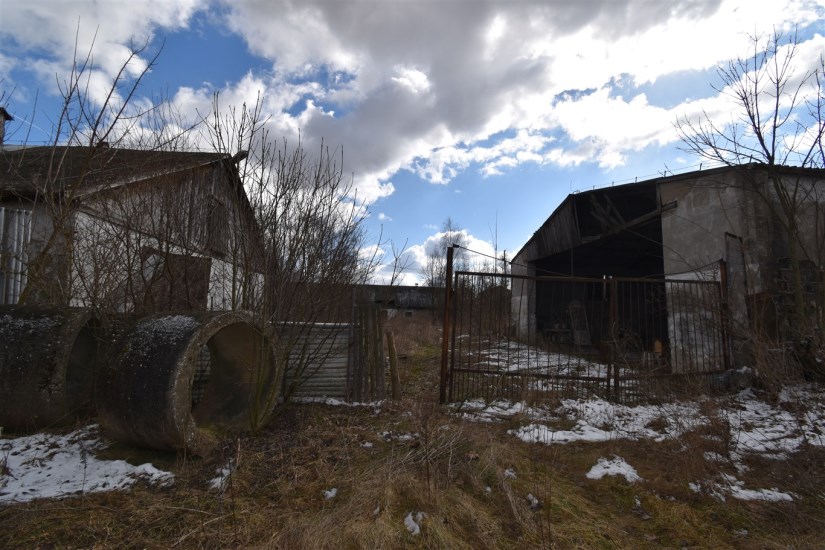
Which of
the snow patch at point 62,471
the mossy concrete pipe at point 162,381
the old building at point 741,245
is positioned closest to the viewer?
the snow patch at point 62,471

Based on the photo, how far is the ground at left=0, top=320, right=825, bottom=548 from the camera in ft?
9.57

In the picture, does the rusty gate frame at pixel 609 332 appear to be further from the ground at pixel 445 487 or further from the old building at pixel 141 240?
the old building at pixel 141 240

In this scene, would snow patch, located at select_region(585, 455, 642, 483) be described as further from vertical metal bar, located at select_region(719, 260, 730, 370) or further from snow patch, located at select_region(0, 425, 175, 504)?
vertical metal bar, located at select_region(719, 260, 730, 370)

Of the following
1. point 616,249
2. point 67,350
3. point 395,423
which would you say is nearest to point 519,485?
point 395,423

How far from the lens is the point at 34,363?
4633 millimetres

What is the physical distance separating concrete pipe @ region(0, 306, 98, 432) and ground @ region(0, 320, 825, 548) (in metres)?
0.25

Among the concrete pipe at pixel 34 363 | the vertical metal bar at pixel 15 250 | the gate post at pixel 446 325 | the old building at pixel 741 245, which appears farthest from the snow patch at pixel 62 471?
the old building at pixel 741 245

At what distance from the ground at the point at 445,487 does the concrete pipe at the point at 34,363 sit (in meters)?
0.25

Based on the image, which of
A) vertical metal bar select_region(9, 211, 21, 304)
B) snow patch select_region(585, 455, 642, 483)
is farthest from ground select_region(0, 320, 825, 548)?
vertical metal bar select_region(9, 211, 21, 304)

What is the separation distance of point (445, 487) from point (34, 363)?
4.46 meters

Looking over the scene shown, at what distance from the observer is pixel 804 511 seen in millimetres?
3408

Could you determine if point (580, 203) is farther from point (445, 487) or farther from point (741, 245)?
point (445, 487)

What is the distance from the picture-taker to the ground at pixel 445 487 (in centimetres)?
292

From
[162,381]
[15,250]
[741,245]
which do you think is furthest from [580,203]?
[15,250]
